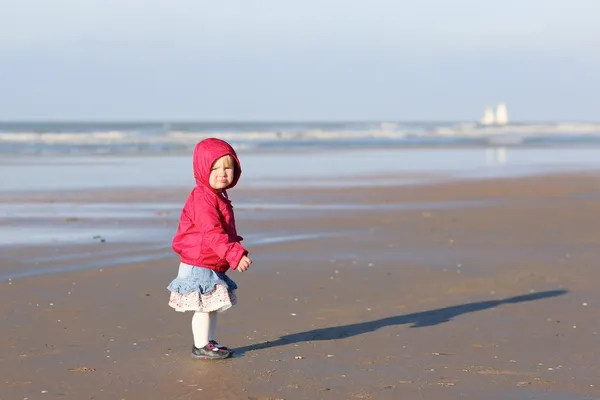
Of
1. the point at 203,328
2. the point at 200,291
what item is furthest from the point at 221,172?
the point at 203,328

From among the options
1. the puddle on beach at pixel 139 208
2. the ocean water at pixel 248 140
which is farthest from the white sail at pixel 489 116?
the puddle on beach at pixel 139 208

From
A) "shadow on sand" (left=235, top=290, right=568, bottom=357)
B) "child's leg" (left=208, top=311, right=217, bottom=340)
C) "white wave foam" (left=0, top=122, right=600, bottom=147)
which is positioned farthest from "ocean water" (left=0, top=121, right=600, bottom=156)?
"child's leg" (left=208, top=311, right=217, bottom=340)

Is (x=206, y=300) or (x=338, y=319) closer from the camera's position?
(x=206, y=300)

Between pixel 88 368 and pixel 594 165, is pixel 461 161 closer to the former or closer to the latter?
pixel 594 165

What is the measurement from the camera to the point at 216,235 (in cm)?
555

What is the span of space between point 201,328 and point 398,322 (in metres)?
1.60

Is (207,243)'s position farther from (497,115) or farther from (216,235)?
(497,115)

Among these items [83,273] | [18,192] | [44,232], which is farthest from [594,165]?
[83,273]

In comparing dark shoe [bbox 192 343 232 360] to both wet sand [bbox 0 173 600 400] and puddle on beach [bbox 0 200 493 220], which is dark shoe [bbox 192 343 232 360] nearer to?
wet sand [bbox 0 173 600 400]

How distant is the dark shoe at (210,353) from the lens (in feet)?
18.4

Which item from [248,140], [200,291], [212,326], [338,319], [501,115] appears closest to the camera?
[200,291]

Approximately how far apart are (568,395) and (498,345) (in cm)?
116

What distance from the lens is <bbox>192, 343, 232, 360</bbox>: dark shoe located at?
5.61 m

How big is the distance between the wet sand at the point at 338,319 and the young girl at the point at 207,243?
0.26m
